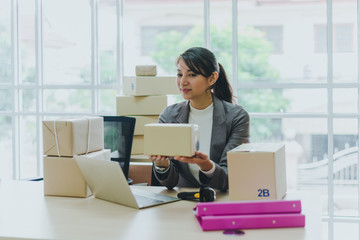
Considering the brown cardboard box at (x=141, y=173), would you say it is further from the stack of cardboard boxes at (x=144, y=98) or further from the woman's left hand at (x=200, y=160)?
the woman's left hand at (x=200, y=160)

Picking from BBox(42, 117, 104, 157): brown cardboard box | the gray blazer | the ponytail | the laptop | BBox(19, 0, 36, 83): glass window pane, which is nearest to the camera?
the laptop

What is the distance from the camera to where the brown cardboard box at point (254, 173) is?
1830 mm

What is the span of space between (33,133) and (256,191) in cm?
299

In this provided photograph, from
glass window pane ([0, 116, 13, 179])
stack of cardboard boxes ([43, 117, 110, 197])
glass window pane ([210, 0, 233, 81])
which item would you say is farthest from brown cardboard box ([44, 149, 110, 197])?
glass window pane ([0, 116, 13, 179])

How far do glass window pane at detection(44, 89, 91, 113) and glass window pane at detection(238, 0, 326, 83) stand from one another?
4.48ft

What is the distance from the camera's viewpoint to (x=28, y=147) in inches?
174

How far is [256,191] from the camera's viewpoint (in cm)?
186

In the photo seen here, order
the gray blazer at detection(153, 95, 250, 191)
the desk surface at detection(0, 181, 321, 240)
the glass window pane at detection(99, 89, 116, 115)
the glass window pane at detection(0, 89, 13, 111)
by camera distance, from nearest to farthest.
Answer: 1. the desk surface at detection(0, 181, 321, 240)
2. the gray blazer at detection(153, 95, 250, 191)
3. the glass window pane at detection(99, 89, 116, 115)
4. the glass window pane at detection(0, 89, 13, 111)

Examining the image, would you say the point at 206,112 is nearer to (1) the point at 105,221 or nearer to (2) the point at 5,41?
(1) the point at 105,221

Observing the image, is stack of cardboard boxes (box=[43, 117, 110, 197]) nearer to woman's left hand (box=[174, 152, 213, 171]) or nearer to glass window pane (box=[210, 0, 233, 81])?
woman's left hand (box=[174, 152, 213, 171])

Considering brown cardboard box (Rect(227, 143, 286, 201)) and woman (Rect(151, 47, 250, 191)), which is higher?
woman (Rect(151, 47, 250, 191))

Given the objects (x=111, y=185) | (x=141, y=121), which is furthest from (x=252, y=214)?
(x=141, y=121)

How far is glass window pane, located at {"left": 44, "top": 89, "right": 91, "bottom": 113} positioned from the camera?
13.9 ft

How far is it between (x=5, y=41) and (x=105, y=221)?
3169 millimetres
